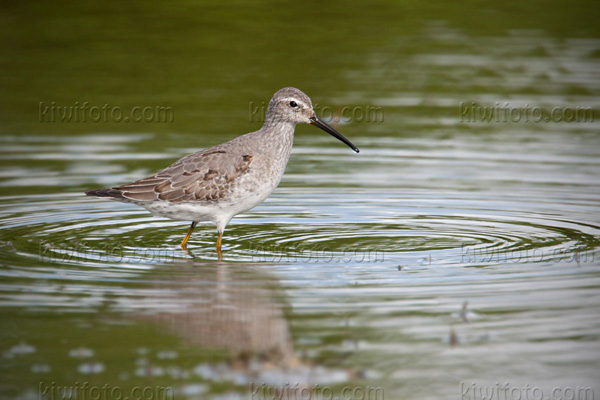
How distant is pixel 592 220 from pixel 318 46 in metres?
12.1

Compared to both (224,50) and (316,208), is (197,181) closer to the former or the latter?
(316,208)

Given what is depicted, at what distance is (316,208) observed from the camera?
44.5 feet

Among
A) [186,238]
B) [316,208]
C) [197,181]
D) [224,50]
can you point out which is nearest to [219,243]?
[186,238]

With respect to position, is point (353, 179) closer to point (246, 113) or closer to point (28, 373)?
point (246, 113)

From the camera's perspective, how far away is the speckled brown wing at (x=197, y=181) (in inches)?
457

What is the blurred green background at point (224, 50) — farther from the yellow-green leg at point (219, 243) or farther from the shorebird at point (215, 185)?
the yellow-green leg at point (219, 243)

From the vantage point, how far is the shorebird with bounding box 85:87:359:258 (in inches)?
457

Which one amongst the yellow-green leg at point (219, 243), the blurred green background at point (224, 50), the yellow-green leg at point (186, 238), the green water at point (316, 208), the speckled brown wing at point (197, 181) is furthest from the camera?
the blurred green background at point (224, 50)

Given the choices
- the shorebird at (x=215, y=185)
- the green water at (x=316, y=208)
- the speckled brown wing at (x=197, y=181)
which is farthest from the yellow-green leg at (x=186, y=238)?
the speckled brown wing at (x=197, y=181)

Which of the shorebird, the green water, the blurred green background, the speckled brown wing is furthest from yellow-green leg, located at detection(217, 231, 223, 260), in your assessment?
the blurred green background

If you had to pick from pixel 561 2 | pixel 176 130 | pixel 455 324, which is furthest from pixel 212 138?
pixel 561 2

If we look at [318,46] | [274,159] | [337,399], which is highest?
[318,46]

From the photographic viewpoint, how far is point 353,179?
15172 mm

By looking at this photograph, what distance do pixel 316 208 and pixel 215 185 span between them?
2337 mm
